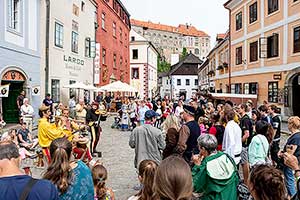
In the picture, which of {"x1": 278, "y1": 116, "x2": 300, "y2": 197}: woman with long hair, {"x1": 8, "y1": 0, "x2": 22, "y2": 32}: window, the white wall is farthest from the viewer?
the white wall

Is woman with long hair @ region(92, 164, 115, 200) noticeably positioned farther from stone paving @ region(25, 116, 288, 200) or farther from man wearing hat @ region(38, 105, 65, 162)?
man wearing hat @ region(38, 105, 65, 162)

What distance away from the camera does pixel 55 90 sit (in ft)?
69.5

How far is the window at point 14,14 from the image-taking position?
50.5 feet

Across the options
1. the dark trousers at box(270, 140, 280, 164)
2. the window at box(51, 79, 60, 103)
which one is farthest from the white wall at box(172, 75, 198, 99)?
the dark trousers at box(270, 140, 280, 164)

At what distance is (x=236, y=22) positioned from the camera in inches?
1175

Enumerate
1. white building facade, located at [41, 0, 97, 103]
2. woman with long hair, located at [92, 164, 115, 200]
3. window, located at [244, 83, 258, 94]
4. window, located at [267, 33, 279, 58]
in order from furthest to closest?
window, located at [244, 83, 258, 94]
window, located at [267, 33, 279, 58]
white building facade, located at [41, 0, 97, 103]
woman with long hair, located at [92, 164, 115, 200]

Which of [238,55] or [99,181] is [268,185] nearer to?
[99,181]

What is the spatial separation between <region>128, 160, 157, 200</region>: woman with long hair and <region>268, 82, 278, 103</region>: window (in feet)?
66.6

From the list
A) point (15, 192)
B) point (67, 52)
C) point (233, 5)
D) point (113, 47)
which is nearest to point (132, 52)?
point (113, 47)

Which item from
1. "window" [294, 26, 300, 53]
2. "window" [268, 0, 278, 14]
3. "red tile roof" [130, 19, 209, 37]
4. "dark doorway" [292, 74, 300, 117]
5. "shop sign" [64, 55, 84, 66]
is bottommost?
"dark doorway" [292, 74, 300, 117]

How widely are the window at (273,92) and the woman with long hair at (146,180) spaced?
2030 centimetres

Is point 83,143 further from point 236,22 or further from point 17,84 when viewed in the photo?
point 236,22

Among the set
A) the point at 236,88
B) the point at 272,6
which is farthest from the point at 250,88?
the point at 272,6

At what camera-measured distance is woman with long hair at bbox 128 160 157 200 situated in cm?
332
